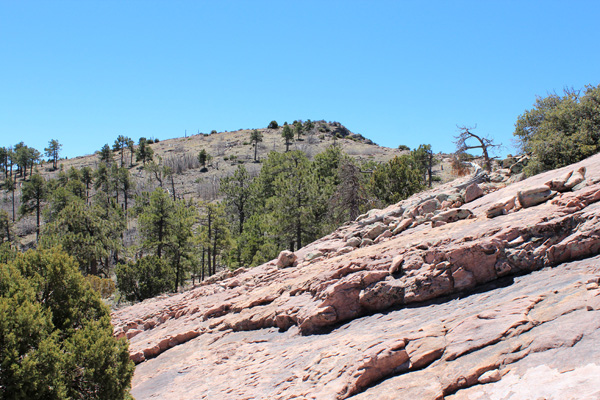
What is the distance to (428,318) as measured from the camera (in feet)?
27.9

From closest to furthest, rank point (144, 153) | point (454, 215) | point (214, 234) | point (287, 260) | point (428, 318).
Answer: point (428, 318), point (454, 215), point (287, 260), point (214, 234), point (144, 153)

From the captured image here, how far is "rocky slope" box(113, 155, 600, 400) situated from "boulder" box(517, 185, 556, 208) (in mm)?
27

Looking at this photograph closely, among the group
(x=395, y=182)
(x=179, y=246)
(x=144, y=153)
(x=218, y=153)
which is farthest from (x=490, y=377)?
(x=218, y=153)

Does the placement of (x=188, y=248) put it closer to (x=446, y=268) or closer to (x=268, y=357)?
(x=268, y=357)

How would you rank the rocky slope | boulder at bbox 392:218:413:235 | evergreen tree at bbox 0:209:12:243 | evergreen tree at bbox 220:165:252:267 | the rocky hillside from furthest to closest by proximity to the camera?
the rocky hillside → evergreen tree at bbox 0:209:12:243 → evergreen tree at bbox 220:165:252:267 → boulder at bbox 392:218:413:235 → the rocky slope

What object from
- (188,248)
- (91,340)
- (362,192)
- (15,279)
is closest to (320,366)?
(91,340)

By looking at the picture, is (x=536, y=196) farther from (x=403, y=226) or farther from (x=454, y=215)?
(x=403, y=226)

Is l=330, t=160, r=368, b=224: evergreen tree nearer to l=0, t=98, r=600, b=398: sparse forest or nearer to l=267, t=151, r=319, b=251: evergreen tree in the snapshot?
l=0, t=98, r=600, b=398: sparse forest

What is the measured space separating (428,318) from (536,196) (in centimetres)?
464

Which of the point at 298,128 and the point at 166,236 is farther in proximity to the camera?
the point at 298,128

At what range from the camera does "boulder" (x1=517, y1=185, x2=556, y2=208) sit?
10.5m

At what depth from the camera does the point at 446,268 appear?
938cm

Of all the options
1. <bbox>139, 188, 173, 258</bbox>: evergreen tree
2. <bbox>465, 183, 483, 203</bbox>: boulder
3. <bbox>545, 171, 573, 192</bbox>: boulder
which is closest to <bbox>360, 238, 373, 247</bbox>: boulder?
<bbox>465, 183, 483, 203</bbox>: boulder

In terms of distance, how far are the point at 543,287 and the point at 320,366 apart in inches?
178
